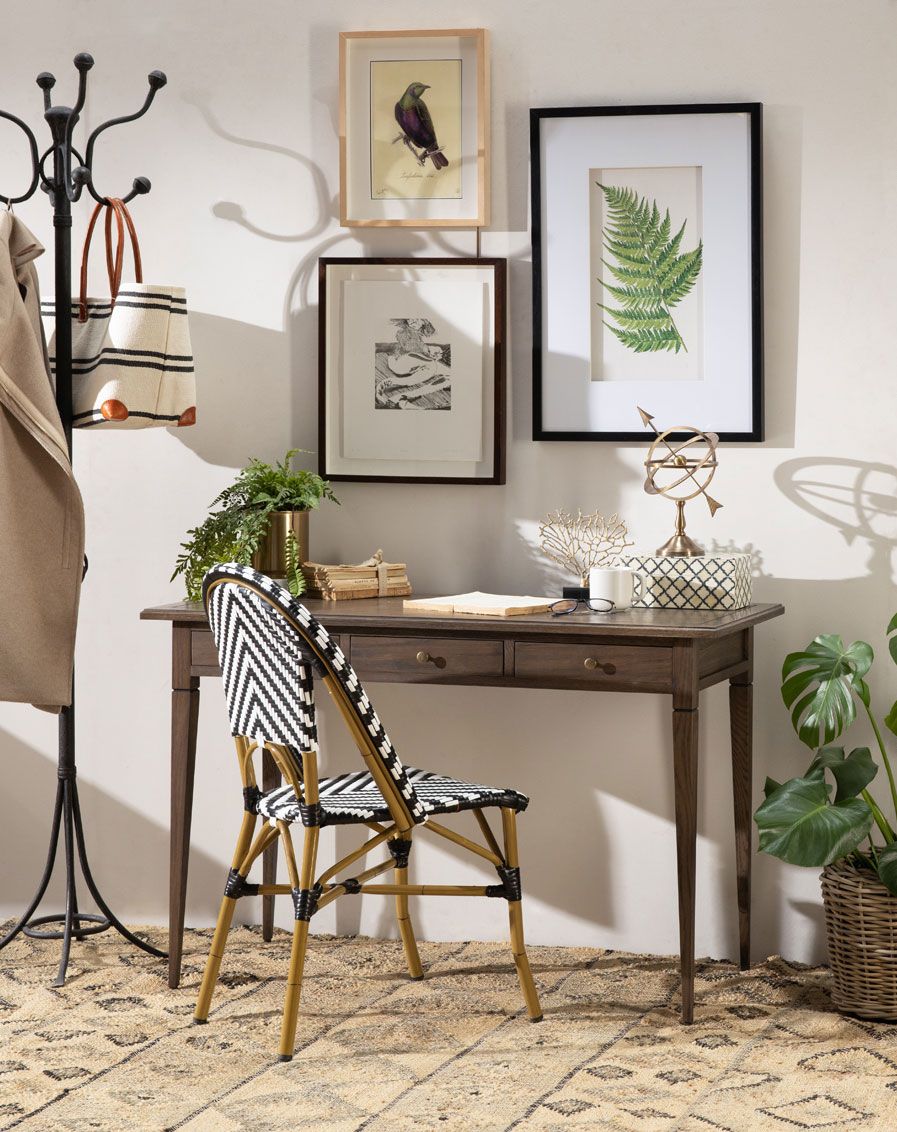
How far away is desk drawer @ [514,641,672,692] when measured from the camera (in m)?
2.71

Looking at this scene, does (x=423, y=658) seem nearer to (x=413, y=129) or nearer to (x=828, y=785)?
(x=828, y=785)

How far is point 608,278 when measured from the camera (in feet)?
10.7

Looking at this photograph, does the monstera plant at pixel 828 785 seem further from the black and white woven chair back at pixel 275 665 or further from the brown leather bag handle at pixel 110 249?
the brown leather bag handle at pixel 110 249

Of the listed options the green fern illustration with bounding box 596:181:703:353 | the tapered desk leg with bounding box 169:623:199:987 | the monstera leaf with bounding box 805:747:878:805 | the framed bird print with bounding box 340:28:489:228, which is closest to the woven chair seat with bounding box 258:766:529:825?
the tapered desk leg with bounding box 169:623:199:987

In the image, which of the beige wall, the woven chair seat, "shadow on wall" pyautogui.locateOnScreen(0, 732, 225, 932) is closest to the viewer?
the woven chair seat

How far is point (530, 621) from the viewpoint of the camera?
280cm

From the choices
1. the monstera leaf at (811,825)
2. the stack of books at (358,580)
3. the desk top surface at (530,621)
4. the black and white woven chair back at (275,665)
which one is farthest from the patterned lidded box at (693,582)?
the black and white woven chair back at (275,665)

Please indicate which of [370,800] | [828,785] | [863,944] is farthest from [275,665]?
[863,944]

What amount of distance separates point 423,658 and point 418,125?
1304mm

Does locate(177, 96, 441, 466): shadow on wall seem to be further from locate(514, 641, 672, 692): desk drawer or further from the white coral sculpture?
locate(514, 641, 672, 692): desk drawer

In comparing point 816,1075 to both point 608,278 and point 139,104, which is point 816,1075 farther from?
point 139,104

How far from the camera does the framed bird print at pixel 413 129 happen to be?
Result: 3293mm

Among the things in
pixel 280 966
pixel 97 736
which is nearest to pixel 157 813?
pixel 97 736

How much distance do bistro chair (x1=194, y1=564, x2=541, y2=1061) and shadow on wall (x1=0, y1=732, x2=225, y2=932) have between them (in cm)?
73
